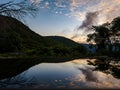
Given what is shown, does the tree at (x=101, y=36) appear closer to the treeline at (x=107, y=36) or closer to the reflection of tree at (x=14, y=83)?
the treeline at (x=107, y=36)

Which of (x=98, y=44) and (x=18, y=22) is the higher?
(x=98, y=44)

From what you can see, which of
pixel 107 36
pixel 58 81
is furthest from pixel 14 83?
pixel 107 36

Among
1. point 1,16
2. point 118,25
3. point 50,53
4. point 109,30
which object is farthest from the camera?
point 109,30

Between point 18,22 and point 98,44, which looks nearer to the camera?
point 18,22

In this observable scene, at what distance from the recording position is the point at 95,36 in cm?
10756

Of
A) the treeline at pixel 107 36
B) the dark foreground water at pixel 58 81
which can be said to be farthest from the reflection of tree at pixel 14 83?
the treeline at pixel 107 36

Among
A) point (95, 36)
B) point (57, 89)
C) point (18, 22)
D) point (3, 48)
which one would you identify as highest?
point (95, 36)

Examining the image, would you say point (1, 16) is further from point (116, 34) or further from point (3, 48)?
point (116, 34)

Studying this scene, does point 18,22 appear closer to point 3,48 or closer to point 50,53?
point 50,53

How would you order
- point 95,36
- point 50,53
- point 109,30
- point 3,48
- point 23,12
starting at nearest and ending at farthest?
point 23,12 < point 50,53 < point 3,48 < point 109,30 < point 95,36

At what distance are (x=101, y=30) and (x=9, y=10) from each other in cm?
9172

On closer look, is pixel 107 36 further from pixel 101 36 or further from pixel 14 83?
pixel 14 83

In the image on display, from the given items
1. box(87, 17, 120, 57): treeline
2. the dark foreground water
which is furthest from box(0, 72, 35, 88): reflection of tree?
box(87, 17, 120, 57): treeline

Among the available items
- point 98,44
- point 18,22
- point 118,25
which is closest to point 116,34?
point 118,25
